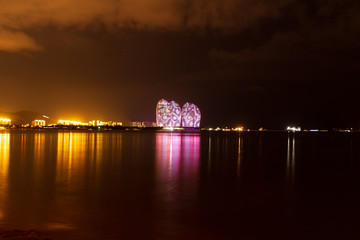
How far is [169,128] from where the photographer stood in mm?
125062

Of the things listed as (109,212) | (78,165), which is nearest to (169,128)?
(78,165)

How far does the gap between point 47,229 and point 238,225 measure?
10.8 ft

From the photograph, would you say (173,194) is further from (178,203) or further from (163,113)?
(163,113)

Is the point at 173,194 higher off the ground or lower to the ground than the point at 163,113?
lower

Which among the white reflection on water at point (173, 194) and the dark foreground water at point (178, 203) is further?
the white reflection on water at point (173, 194)

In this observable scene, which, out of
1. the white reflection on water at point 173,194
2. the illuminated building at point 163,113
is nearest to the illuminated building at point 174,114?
the illuminated building at point 163,113

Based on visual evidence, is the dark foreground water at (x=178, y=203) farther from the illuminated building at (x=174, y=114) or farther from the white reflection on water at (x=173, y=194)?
the illuminated building at (x=174, y=114)

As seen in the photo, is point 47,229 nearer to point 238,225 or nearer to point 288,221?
point 238,225

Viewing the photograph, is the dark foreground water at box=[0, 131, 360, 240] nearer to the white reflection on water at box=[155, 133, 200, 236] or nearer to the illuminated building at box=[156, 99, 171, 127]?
the white reflection on water at box=[155, 133, 200, 236]

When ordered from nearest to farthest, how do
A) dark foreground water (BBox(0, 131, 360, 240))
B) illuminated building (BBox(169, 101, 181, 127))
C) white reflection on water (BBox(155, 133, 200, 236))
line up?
dark foreground water (BBox(0, 131, 360, 240)) < white reflection on water (BBox(155, 133, 200, 236)) < illuminated building (BBox(169, 101, 181, 127))

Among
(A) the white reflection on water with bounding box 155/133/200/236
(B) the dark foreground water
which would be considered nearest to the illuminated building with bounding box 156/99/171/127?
(A) the white reflection on water with bounding box 155/133/200/236

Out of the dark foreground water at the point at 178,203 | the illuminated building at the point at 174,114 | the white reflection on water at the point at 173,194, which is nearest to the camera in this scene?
the dark foreground water at the point at 178,203

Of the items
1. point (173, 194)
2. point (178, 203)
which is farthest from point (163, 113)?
point (178, 203)

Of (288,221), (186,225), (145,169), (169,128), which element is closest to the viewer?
(186,225)
